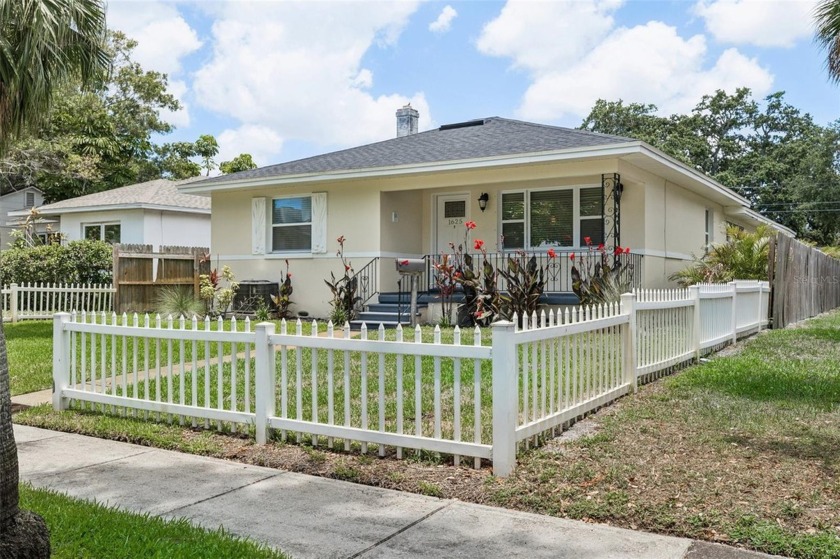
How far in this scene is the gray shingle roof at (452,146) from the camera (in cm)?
1328

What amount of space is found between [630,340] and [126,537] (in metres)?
5.28

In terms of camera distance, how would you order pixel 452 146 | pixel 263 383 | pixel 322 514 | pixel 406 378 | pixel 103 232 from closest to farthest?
pixel 322 514
pixel 263 383
pixel 406 378
pixel 452 146
pixel 103 232

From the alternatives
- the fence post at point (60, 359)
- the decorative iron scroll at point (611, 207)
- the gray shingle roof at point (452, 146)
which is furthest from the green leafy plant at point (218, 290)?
the fence post at point (60, 359)

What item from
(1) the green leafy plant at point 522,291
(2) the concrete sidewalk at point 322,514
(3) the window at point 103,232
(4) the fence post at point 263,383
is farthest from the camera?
(3) the window at point 103,232

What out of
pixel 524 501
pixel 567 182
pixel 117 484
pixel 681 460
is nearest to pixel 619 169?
pixel 567 182

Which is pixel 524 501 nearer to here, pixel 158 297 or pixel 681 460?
pixel 681 460

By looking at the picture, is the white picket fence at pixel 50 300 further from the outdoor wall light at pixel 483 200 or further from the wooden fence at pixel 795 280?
the wooden fence at pixel 795 280

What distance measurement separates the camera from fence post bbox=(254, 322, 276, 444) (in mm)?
5602

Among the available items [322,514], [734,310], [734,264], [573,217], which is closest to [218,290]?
[573,217]

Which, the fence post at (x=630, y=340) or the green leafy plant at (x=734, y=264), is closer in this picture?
the fence post at (x=630, y=340)

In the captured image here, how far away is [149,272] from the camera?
17484mm

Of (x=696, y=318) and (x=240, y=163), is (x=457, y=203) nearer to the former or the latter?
(x=696, y=318)

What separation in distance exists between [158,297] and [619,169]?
38.4ft

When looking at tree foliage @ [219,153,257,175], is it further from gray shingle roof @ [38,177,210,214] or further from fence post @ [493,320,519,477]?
fence post @ [493,320,519,477]
